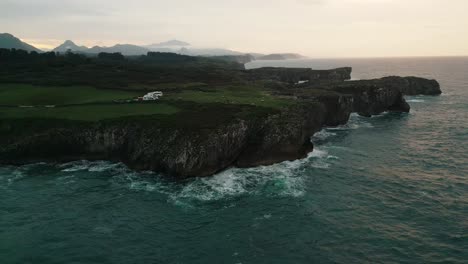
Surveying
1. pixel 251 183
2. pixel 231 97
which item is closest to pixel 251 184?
pixel 251 183

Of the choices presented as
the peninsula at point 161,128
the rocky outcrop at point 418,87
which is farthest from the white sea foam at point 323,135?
the rocky outcrop at point 418,87

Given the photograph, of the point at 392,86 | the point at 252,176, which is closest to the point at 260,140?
the point at 252,176

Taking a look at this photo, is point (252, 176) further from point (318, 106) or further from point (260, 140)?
point (318, 106)

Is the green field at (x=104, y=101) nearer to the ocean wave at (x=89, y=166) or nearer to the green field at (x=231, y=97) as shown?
the green field at (x=231, y=97)

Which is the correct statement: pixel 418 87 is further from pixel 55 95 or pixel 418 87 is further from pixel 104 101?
pixel 55 95

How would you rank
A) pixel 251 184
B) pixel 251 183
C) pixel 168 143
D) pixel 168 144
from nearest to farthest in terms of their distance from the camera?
1. pixel 251 184
2. pixel 251 183
3. pixel 168 144
4. pixel 168 143

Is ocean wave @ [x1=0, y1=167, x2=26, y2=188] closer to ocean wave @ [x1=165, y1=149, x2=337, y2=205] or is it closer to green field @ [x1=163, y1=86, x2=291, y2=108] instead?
ocean wave @ [x1=165, y1=149, x2=337, y2=205]

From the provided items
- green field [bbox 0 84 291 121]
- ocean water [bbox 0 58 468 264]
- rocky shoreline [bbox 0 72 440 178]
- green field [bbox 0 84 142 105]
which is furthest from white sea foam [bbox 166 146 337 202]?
green field [bbox 0 84 142 105]
